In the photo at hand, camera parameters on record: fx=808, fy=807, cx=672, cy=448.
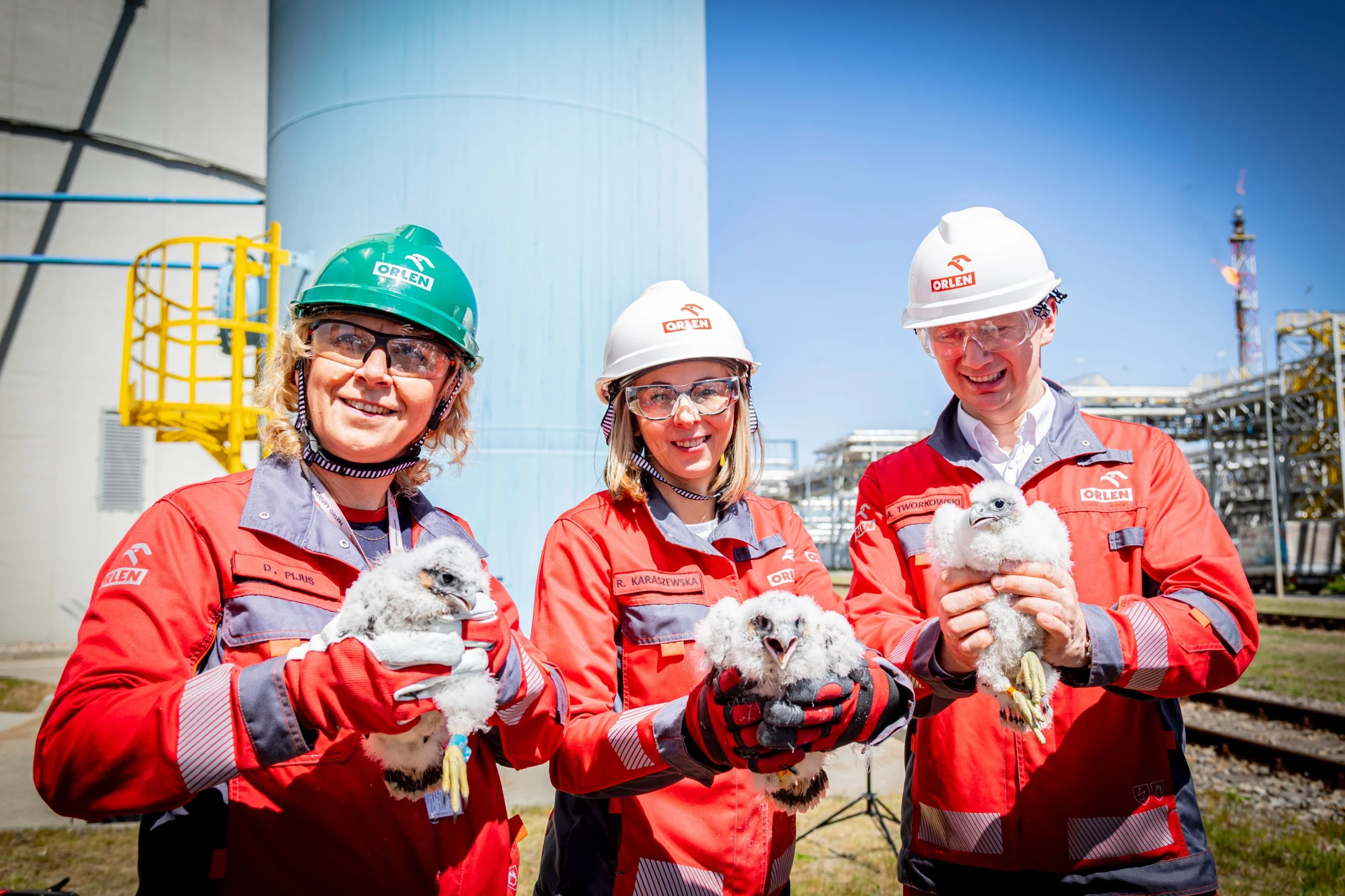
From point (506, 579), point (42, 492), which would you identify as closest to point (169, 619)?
point (506, 579)

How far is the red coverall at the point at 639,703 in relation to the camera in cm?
200

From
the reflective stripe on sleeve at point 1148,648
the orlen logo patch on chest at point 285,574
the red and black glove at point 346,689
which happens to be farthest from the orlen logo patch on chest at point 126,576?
the reflective stripe on sleeve at point 1148,648

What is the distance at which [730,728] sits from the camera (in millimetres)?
1774

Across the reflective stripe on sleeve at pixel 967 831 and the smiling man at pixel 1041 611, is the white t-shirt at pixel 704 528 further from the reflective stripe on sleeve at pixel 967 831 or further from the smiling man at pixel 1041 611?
the reflective stripe on sleeve at pixel 967 831

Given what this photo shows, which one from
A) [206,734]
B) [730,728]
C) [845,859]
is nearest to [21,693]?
[845,859]

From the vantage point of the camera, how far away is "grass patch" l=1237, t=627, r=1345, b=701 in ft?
30.9

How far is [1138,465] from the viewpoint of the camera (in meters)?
2.39

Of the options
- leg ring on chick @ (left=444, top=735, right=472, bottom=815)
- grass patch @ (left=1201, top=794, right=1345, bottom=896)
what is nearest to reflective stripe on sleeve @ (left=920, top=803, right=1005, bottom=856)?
leg ring on chick @ (left=444, top=735, right=472, bottom=815)

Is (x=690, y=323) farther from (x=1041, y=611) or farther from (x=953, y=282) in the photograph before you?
(x=1041, y=611)

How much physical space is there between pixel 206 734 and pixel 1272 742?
8818mm

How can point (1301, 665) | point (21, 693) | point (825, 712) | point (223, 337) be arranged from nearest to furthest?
point (825, 712) → point (223, 337) → point (21, 693) → point (1301, 665)

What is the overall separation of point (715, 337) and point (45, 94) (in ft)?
61.9

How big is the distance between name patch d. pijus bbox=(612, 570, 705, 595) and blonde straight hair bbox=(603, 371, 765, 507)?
9.7 inches

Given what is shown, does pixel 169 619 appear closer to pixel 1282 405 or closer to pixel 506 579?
pixel 506 579
